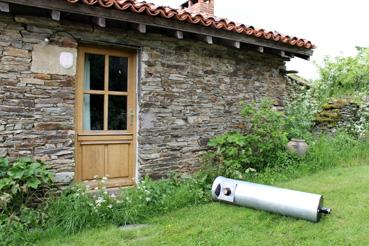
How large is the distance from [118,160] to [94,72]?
53.9 inches

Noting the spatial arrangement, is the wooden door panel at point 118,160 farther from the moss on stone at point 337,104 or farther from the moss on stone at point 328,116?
the moss on stone at point 337,104

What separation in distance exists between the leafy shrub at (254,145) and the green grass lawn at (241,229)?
124 centimetres

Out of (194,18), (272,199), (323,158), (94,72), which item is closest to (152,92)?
(94,72)

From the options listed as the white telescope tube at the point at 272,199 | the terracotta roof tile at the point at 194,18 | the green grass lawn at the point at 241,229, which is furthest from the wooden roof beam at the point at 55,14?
the white telescope tube at the point at 272,199

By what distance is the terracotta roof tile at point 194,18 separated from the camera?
456 centimetres

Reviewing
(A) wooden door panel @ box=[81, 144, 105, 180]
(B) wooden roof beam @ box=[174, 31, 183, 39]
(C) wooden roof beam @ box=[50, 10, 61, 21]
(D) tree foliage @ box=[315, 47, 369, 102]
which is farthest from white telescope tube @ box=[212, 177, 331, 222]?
(D) tree foliage @ box=[315, 47, 369, 102]

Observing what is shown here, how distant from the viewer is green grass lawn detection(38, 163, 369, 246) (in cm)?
368

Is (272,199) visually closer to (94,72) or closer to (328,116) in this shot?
(94,72)

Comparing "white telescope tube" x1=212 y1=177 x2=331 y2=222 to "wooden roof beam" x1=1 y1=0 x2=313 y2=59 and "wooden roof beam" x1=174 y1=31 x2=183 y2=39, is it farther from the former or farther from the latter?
"wooden roof beam" x1=1 y1=0 x2=313 y2=59

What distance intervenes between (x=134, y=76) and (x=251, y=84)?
247 centimetres

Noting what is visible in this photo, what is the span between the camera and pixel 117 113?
5.34 meters

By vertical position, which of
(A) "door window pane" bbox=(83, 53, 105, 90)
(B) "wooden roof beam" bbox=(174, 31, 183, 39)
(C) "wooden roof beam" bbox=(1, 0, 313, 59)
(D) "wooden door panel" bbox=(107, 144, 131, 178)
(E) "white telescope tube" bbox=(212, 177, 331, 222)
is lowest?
(E) "white telescope tube" bbox=(212, 177, 331, 222)

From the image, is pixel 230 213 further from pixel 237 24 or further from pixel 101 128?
pixel 237 24

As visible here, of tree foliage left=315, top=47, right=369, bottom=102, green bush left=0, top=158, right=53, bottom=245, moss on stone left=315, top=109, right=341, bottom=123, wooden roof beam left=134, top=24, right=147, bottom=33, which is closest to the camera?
green bush left=0, top=158, right=53, bottom=245
